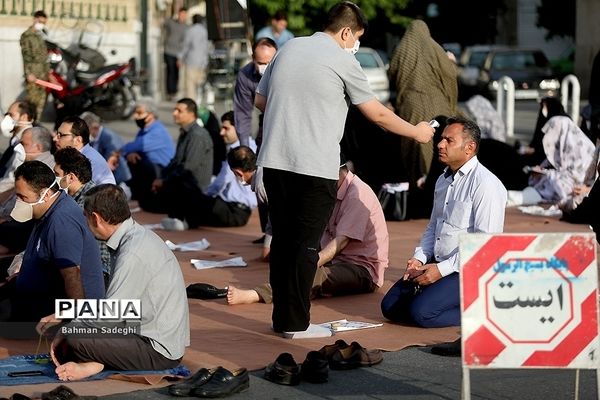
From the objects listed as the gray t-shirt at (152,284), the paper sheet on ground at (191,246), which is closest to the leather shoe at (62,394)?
the gray t-shirt at (152,284)

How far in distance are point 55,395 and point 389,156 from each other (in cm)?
847

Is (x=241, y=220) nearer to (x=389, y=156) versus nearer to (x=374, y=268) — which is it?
(x=389, y=156)

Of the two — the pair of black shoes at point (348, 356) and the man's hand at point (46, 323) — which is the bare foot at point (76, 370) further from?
the pair of black shoes at point (348, 356)

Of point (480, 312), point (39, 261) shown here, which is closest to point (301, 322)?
point (39, 261)

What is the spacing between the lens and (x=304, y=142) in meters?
8.67

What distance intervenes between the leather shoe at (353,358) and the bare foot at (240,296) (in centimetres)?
202

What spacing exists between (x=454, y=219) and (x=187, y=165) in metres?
6.48

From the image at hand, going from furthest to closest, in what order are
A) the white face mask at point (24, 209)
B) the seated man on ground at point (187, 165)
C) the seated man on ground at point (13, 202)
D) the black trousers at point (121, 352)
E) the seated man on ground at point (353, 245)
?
the seated man on ground at point (187, 165) → the seated man on ground at point (13, 202) → the seated man on ground at point (353, 245) → the white face mask at point (24, 209) → the black trousers at point (121, 352)

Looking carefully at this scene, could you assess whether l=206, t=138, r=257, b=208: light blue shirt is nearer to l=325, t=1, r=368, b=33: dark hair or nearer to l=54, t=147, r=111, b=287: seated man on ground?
l=54, t=147, r=111, b=287: seated man on ground

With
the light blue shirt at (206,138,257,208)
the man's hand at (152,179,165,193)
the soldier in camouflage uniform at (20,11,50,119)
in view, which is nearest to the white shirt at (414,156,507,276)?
the light blue shirt at (206,138,257,208)

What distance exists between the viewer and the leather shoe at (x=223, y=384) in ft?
24.0

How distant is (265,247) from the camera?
12328 millimetres

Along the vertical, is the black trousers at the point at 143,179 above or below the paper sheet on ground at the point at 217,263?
below

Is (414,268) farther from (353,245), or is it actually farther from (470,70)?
(470,70)
